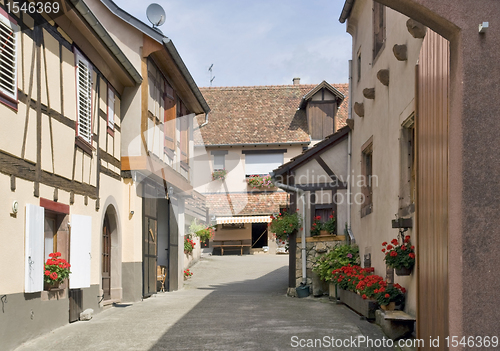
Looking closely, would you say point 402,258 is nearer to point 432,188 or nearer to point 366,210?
point 432,188

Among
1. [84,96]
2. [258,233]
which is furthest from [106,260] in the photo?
[258,233]

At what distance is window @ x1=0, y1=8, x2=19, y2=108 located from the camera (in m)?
6.87

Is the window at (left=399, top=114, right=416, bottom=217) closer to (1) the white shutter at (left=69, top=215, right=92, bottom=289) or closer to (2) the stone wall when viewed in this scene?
(1) the white shutter at (left=69, top=215, right=92, bottom=289)

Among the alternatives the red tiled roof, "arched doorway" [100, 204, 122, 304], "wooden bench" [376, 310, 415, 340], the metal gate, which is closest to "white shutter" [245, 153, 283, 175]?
the red tiled roof

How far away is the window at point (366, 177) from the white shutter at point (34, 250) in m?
6.07

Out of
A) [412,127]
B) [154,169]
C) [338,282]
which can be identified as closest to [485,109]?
[412,127]

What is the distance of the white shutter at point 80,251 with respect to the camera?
910 centimetres

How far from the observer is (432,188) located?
16.8ft

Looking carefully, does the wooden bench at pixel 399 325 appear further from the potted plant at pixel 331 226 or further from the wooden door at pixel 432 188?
the potted plant at pixel 331 226

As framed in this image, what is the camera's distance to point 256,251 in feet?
96.3

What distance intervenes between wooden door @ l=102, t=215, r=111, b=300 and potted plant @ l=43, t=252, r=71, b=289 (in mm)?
3229

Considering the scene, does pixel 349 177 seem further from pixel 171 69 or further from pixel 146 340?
pixel 146 340

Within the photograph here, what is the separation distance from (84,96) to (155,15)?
166 inches

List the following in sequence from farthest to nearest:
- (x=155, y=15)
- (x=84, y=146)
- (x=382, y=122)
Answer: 1. (x=155, y=15)
2. (x=382, y=122)
3. (x=84, y=146)
